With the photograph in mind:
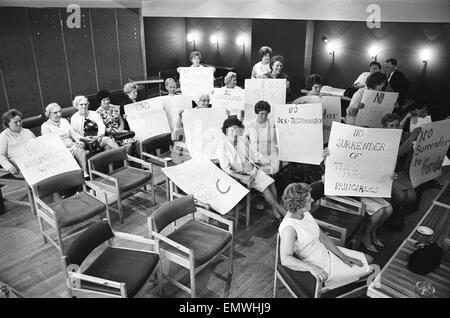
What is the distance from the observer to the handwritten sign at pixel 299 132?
4.95 meters

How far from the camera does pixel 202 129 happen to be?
17.9 ft

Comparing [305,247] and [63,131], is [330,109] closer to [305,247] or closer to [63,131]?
[305,247]

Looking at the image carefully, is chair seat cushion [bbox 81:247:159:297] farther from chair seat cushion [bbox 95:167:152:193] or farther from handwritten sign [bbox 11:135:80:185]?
handwritten sign [bbox 11:135:80:185]

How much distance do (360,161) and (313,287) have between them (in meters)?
1.65

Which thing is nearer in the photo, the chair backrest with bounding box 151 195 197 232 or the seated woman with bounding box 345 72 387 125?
the chair backrest with bounding box 151 195 197 232

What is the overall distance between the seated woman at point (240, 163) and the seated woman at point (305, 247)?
1.49 metres

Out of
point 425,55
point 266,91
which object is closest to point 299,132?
point 266,91

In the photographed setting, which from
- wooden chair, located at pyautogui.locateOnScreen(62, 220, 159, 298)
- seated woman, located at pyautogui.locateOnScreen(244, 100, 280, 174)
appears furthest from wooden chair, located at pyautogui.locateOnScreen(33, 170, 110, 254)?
seated woman, located at pyautogui.locateOnScreen(244, 100, 280, 174)

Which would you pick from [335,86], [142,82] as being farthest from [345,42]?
[142,82]

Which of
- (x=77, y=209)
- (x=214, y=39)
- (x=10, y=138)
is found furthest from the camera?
(x=214, y=39)

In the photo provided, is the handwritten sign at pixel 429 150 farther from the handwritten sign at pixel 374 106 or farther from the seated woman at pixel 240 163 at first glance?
the seated woman at pixel 240 163

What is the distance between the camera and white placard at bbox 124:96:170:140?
236 inches

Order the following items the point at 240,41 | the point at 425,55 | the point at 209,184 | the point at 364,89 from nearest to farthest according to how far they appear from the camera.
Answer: the point at 209,184 → the point at 364,89 → the point at 425,55 → the point at 240,41

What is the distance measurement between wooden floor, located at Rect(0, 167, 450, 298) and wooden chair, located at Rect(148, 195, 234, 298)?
0.18 m
